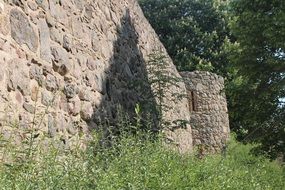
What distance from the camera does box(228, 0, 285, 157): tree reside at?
331 inches

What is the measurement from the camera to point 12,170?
9.70 feet

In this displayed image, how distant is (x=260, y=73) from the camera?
859 cm

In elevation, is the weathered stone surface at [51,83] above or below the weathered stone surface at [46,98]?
above

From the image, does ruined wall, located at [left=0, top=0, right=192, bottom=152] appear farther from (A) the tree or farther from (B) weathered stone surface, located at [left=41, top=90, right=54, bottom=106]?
(A) the tree

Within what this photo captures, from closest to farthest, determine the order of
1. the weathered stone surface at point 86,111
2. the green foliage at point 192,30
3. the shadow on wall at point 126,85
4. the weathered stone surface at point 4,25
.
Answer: the weathered stone surface at point 4,25, the weathered stone surface at point 86,111, the shadow on wall at point 126,85, the green foliage at point 192,30

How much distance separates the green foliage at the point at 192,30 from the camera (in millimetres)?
20391

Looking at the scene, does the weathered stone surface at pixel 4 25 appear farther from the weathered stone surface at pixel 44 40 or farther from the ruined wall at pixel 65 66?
the weathered stone surface at pixel 44 40

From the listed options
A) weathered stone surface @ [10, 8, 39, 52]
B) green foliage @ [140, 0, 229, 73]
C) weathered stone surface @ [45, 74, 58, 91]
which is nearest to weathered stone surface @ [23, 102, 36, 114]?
weathered stone surface @ [45, 74, 58, 91]

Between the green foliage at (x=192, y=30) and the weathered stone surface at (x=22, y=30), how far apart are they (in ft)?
51.3

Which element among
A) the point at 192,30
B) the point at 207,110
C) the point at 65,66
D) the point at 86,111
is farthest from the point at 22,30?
the point at 192,30

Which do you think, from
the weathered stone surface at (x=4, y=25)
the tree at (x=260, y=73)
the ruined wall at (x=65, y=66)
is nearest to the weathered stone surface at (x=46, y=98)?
the ruined wall at (x=65, y=66)

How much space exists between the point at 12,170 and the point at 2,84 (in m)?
0.95

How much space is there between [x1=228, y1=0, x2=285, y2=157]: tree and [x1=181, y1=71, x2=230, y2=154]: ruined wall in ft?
15.9

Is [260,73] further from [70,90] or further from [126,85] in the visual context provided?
[70,90]
